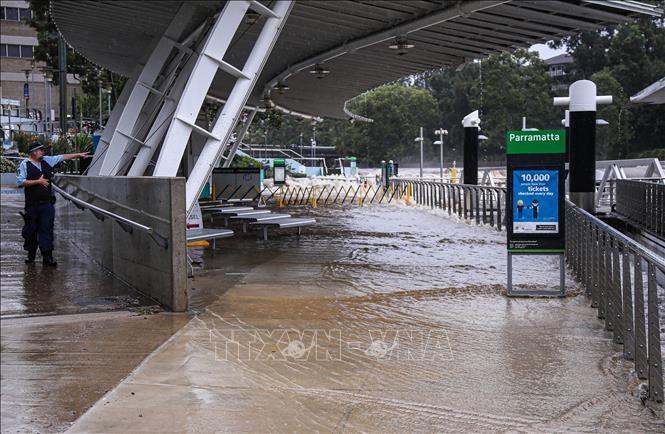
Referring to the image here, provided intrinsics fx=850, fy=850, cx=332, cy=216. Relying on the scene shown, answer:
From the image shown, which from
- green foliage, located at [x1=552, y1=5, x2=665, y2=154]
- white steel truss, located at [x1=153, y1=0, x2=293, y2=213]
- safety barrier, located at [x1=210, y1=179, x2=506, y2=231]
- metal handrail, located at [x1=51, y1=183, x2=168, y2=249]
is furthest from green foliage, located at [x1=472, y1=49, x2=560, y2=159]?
metal handrail, located at [x1=51, y1=183, x2=168, y2=249]

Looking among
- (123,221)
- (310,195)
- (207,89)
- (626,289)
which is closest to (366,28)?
(207,89)

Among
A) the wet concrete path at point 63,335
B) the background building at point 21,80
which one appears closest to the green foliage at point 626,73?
the background building at point 21,80

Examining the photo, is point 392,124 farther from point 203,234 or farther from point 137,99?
point 203,234

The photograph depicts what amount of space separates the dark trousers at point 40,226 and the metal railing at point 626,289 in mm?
6239

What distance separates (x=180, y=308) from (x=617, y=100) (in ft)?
154

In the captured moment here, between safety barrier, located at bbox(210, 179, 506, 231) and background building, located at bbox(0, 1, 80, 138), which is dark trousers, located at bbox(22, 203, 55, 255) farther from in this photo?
background building, located at bbox(0, 1, 80, 138)

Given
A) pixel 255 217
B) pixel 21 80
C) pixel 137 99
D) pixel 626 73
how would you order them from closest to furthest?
pixel 137 99
pixel 255 217
pixel 21 80
pixel 626 73

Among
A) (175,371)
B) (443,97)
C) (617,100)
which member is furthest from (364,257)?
(443,97)

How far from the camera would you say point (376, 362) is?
7.07m

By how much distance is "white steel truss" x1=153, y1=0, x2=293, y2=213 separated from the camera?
1148 cm

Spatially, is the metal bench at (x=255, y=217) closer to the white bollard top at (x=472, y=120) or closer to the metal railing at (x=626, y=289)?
the metal railing at (x=626, y=289)

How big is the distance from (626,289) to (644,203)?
11.9m

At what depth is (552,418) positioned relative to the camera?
5668 mm

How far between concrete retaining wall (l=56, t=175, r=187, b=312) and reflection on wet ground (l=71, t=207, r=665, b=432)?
55 cm
